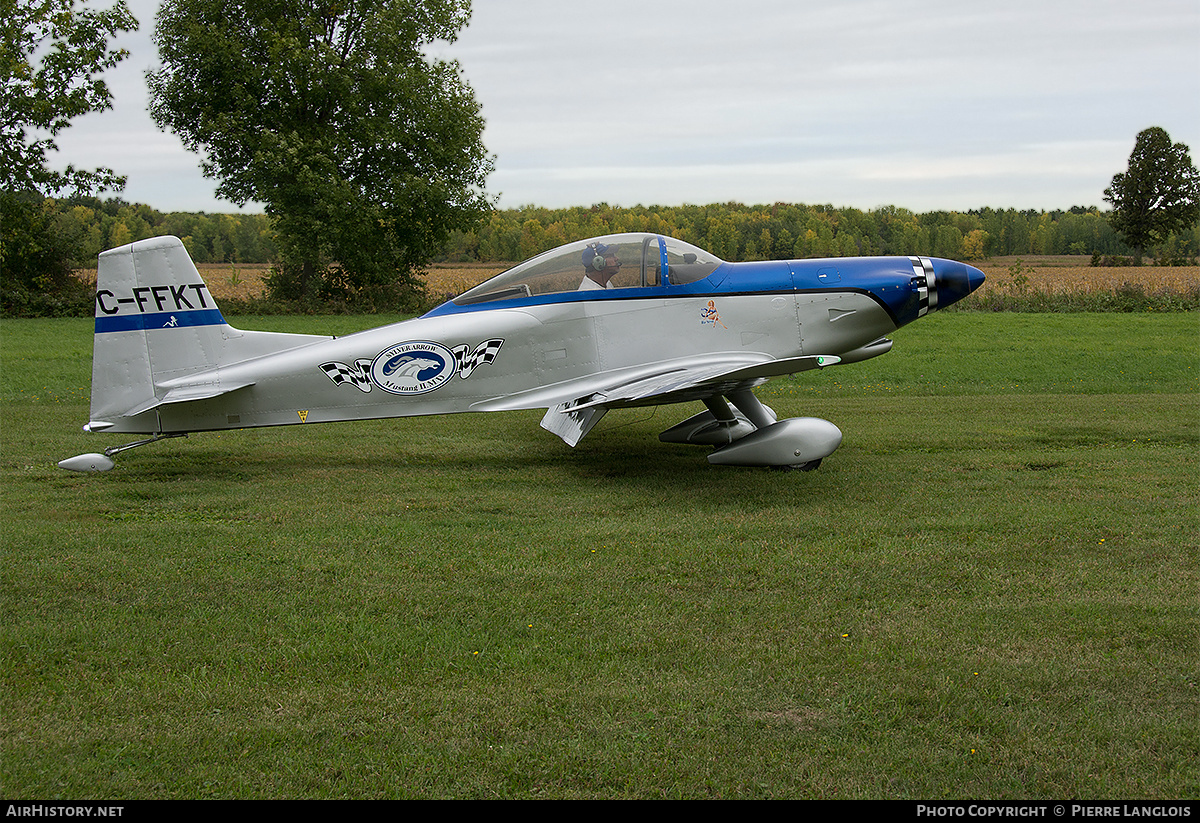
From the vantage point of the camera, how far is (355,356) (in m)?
8.80

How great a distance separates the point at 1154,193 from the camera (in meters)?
67.8

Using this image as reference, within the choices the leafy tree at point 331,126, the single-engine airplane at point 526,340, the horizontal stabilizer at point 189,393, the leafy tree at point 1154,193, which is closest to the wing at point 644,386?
the single-engine airplane at point 526,340

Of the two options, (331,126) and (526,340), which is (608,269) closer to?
(526,340)

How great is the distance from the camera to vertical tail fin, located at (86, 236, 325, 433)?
28.1ft

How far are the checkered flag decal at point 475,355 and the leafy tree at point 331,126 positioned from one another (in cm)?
2341

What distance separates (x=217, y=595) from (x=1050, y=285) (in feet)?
94.9

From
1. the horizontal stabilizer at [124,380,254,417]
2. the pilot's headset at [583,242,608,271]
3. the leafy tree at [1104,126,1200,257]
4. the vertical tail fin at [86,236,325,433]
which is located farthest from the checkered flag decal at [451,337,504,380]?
the leafy tree at [1104,126,1200,257]

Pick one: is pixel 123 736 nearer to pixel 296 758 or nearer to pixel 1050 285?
pixel 296 758

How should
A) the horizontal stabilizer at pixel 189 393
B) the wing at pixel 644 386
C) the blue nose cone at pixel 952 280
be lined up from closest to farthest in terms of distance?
the wing at pixel 644 386 < the horizontal stabilizer at pixel 189 393 < the blue nose cone at pixel 952 280

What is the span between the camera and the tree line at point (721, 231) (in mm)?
22198

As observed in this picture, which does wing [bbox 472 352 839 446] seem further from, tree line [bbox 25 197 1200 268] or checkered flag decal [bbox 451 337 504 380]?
tree line [bbox 25 197 1200 268]

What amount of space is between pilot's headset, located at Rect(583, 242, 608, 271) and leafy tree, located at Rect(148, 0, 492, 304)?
2343 cm

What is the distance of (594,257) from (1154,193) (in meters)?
73.1

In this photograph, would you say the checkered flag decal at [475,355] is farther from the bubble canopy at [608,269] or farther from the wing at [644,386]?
the bubble canopy at [608,269]
